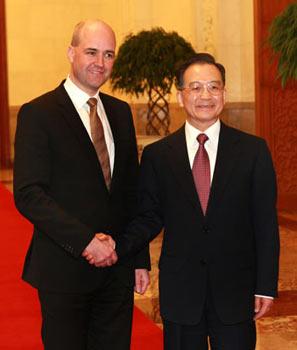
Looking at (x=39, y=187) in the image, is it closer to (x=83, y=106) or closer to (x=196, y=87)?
(x=83, y=106)

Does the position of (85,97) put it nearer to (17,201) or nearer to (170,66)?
(17,201)

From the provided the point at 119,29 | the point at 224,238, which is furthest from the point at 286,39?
the point at 119,29

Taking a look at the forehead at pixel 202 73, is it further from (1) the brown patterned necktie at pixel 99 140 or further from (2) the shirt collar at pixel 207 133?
(1) the brown patterned necktie at pixel 99 140

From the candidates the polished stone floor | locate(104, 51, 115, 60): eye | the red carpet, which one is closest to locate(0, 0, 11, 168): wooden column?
the red carpet

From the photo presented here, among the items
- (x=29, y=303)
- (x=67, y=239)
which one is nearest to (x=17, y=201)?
(x=67, y=239)

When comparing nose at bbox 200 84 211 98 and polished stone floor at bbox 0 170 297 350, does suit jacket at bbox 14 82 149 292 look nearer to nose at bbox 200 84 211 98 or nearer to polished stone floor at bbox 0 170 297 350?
nose at bbox 200 84 211 98

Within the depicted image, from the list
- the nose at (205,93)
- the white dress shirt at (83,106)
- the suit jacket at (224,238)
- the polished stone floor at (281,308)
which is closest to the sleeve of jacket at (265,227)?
the suit jacket at (224,238)

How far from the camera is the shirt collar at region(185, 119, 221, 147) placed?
3395 millimetres

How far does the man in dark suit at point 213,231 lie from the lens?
10.8ft

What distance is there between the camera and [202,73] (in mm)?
3312

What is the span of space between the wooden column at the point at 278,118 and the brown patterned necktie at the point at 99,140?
7.93 metres

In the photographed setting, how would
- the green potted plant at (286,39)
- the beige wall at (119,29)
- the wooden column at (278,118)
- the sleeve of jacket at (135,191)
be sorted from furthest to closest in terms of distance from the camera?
the beige wall at (119,29), the wooden column at (278,118), the green potted plant at (286,39), the sleeve of jacket at (135,191)

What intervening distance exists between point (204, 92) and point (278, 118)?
8.04 meters

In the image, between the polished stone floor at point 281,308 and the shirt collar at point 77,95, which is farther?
the polished stone floor at point 281,308
